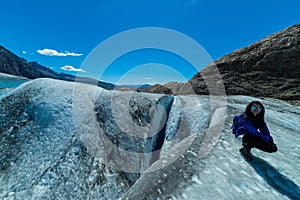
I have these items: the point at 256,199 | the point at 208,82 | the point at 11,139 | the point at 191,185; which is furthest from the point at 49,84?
the point at 208,82

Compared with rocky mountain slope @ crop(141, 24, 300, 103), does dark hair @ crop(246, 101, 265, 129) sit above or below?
below

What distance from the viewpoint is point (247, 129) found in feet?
16.7

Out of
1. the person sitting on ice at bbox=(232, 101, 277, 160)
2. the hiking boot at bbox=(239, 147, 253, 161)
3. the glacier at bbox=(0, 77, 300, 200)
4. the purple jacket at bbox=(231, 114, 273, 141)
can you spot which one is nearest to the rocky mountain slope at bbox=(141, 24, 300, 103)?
the glacier at bbox=(0, 77, 300, 200)

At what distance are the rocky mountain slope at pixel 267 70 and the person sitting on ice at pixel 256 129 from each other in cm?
1978

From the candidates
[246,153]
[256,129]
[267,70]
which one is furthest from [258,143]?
[267,70]

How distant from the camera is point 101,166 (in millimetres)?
8227

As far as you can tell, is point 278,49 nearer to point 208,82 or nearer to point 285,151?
point 208,82

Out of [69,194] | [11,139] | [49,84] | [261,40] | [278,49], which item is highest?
[261,40]

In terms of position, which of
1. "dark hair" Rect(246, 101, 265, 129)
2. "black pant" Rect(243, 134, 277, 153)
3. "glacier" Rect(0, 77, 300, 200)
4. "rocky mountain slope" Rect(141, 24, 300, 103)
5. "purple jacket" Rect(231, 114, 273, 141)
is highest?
"rocky mountain slope" Rect(141, 24, 300, 103)

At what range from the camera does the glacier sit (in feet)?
15.2

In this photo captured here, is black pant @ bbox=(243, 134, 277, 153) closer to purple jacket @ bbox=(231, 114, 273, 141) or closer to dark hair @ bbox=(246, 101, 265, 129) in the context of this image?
purple jacket @ bbox=(231, 114, 273, 141)

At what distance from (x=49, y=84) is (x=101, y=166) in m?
7.25

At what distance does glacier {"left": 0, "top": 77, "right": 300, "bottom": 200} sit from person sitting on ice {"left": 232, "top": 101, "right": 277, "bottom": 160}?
26.5 inches

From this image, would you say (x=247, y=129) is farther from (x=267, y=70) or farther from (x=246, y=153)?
(x=267, y=70)
